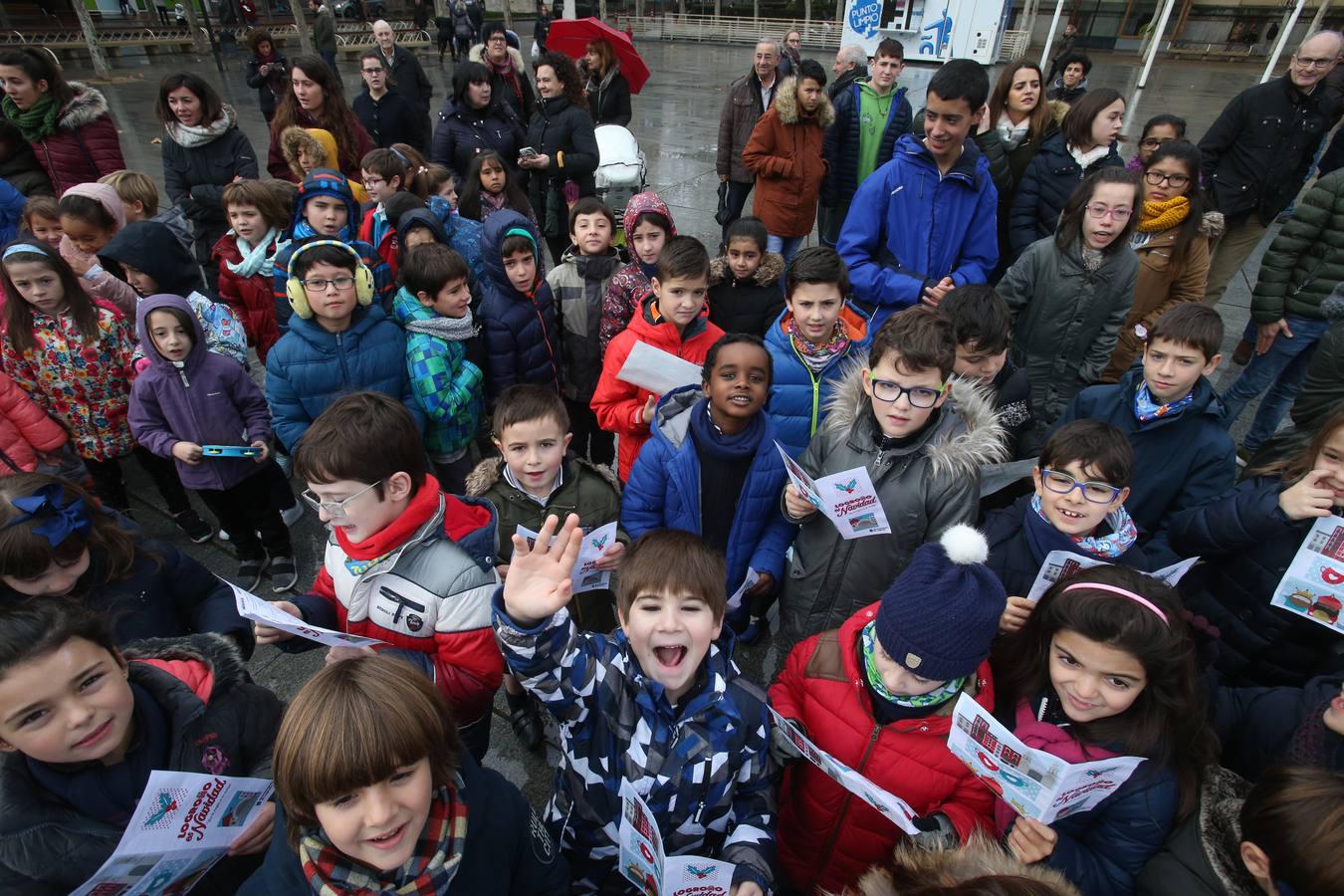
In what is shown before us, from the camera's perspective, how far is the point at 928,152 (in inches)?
129

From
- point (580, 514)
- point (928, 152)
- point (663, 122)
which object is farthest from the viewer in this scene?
point (663, 122)

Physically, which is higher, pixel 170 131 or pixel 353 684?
pixel 170 131

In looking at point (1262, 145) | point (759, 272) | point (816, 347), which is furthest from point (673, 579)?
point (1262, 145)

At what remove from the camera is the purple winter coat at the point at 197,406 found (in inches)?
111

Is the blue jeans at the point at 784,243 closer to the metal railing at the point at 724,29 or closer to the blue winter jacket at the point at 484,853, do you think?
the blue winter jacket at the point at 484,853

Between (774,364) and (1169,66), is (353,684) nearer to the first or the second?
(774,364)

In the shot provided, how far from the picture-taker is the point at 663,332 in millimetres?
2953

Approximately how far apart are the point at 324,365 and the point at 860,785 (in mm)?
2690

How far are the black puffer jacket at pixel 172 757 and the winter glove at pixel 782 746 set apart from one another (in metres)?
1.27

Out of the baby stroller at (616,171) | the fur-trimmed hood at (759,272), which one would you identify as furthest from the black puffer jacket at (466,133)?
the fur-trimmed hood at (759,272)

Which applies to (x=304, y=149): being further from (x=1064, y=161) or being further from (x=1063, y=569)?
(x=1063, y=569)

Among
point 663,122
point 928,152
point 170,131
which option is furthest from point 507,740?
point 663,122

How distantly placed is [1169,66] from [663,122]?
81.1ft

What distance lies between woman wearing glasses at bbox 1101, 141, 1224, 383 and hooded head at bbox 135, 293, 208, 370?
15.5ft
